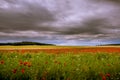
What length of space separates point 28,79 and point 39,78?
16.4 inches

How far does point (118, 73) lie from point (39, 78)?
2.97 meters

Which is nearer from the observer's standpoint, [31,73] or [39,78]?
[39,78]

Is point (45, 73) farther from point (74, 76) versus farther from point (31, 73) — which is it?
point (74, 76)

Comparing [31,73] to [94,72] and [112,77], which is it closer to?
[94,72]

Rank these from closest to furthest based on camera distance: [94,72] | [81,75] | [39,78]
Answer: [39,78]
[81,75]
[94,72]

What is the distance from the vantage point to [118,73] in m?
6.96

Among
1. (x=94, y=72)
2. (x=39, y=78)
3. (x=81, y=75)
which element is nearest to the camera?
(x=39, y=78)

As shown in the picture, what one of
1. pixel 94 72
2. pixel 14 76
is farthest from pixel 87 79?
pixel 14 76

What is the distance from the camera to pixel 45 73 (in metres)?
6.37

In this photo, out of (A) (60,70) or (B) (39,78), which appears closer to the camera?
(B) (39,78)

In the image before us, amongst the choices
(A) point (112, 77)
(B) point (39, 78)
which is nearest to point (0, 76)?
(B) point (39, 78)

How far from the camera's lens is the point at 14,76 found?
20.4 ft

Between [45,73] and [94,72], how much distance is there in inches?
72.7

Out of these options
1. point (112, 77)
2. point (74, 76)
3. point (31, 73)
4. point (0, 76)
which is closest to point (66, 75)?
point (74, 76)
